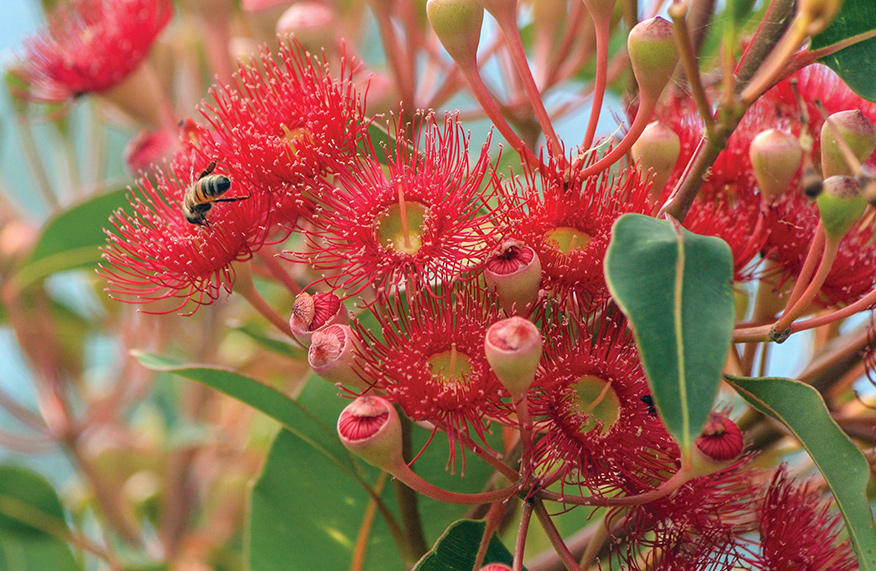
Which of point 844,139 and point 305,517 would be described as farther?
point 305,517

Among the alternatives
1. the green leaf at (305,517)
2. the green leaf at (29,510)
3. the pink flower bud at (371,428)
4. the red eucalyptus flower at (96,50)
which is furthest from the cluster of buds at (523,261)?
the green leaf at (29,510)

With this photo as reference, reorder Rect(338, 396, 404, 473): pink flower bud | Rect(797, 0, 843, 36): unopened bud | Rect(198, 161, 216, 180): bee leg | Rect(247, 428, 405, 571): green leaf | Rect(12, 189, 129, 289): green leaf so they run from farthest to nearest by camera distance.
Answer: Rect(12, 189, 129, 289): green leaf, Rect(247, 428, 405, 571): green leaf, Rect(198, 161, 216, 180): bee leg, Rect(338, 396, 404, 473): pink flower bud, Rect(797, 0, 843, 36): unopened bud

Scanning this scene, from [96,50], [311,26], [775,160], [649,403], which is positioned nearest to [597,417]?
[649,403]

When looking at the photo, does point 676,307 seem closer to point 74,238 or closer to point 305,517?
A: point 305,517

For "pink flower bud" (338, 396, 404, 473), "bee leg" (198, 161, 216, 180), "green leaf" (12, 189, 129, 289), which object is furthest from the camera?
"green leaf" (12, 189, 129, 289)

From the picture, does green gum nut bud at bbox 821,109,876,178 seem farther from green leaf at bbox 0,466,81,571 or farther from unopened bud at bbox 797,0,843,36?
green leaf at bbox 0,466,81,571

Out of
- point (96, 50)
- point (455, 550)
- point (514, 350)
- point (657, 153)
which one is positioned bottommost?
point (455, 550)

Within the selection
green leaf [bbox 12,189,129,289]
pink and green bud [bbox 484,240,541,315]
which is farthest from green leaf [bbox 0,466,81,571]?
pink and green bud [bbox 484,240,541,315]

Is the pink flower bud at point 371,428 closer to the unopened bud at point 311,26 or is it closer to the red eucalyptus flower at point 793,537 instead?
the red eucalyptus flower at point 793,537
